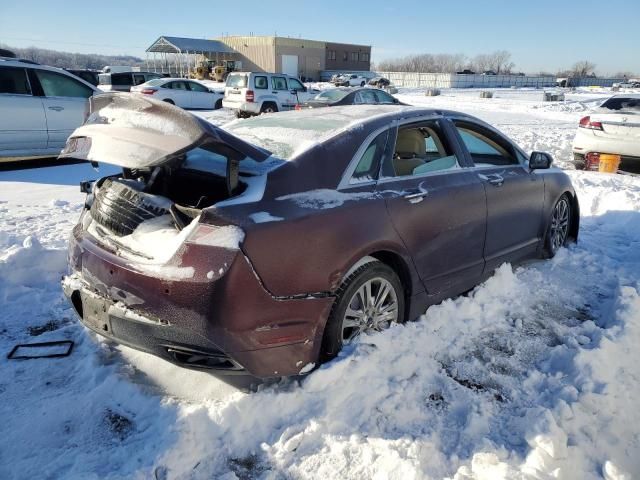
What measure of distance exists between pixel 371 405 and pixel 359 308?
0.59 metres

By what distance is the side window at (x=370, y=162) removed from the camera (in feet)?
10.2

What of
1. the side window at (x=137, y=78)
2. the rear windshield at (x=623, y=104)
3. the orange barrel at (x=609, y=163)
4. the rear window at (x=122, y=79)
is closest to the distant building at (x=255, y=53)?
the side window at (x=137, y=78)

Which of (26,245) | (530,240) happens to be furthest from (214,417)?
(530,240)

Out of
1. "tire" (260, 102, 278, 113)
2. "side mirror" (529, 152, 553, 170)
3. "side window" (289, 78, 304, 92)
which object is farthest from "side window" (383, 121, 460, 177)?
"side window" (289, 78, 304, 92)

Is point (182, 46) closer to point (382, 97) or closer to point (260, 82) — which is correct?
point (260, 82)

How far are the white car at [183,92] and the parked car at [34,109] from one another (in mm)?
12271

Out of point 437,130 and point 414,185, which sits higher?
point 437,130

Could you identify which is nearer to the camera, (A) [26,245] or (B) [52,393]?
(B) [52,393]

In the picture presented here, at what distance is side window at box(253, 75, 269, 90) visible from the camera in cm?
1889

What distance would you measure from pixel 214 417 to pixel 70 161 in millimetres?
8608

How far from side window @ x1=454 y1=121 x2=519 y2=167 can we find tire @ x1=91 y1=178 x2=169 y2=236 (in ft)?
8.30

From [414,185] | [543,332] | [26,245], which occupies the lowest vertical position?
[543,332]

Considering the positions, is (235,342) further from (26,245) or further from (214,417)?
(26,245)

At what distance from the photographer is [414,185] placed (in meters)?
3.43
